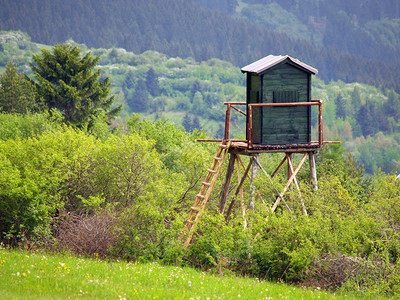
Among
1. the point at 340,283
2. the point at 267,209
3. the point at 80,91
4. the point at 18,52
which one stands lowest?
the point at 340,283

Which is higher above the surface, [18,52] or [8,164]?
[18,52]

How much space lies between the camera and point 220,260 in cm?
1508

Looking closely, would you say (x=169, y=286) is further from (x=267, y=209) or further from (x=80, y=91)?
(x=80, y=91)

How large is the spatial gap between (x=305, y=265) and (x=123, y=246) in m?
6.00

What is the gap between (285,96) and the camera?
1739 cm

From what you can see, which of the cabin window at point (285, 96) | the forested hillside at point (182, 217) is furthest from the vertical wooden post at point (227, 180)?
the cabin window at point (285, 96)

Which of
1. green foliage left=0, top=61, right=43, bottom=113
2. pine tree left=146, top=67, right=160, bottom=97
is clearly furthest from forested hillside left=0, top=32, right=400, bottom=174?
green foliage left=0, top=61, right=43, bottom=113

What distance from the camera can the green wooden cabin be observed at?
17000mm

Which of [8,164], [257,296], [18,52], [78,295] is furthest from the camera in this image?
[18,52]

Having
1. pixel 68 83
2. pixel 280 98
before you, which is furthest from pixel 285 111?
pixel 68 83

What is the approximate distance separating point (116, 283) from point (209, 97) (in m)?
158

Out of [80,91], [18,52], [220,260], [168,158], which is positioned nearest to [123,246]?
[220,260]

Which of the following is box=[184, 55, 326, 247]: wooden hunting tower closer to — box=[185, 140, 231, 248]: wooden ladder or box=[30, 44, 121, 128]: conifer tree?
box=[185, 140, 231, 248]: wooden ladder

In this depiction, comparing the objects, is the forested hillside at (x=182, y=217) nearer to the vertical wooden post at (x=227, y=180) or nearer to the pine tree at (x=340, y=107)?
the vertical wooden post at (x=227, y=180)
